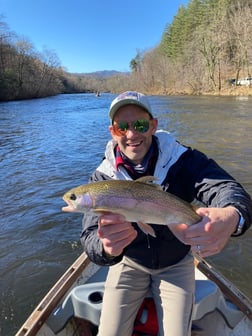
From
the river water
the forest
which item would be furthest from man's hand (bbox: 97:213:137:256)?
the forest

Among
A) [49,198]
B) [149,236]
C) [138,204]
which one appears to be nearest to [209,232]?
[138,204]

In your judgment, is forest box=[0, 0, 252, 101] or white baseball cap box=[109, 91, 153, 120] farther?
forest box=[0, 0, 252, 101]

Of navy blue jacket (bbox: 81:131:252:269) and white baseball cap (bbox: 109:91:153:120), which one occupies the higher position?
white baseball cap (bbox: 109:91:153:120)

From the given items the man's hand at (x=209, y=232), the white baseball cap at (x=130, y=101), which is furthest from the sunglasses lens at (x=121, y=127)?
the man's hand at (x=209, y=232)

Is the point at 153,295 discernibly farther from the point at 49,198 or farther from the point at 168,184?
the point at 49,198

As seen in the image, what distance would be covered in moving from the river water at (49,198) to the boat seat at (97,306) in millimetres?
1638

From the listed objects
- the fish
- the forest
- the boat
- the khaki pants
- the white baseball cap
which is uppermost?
the forest

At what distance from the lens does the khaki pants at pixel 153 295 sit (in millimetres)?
2369

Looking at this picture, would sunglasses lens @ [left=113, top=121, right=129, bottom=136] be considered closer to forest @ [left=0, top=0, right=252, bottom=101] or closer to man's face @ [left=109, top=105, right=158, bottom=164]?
man's face @ [left=109, top=105, right=158, bottom=164]

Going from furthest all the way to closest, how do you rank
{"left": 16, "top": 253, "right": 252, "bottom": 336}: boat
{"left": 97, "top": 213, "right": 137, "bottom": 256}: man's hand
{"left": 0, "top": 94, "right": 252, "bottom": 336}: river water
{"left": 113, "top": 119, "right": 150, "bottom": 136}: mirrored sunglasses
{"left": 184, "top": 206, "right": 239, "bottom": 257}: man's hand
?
{"left": 0, "top": 94, "right": 252, "bottom": 336}: river water
{"left": 16, "top": 253, "right": 252, "bottom": 336}: boat
{"left": 113, "top": 119, "right": 150, "bottom": 136}: mirrored sunglasses
{"left": 97, "top": 213, "right": 137, "bottom": 256}: man's hand
{"left": 184, "top": 206, "right": 239, "bottom": 257}: man's hand

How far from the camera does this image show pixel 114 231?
1889 millimetres

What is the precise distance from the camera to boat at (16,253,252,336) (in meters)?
2.74

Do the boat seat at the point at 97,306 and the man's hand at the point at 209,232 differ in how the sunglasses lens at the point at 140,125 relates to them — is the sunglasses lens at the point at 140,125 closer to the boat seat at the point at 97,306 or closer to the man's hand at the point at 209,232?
the man's hand at the point at 209,232

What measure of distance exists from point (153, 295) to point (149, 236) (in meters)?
0.53
